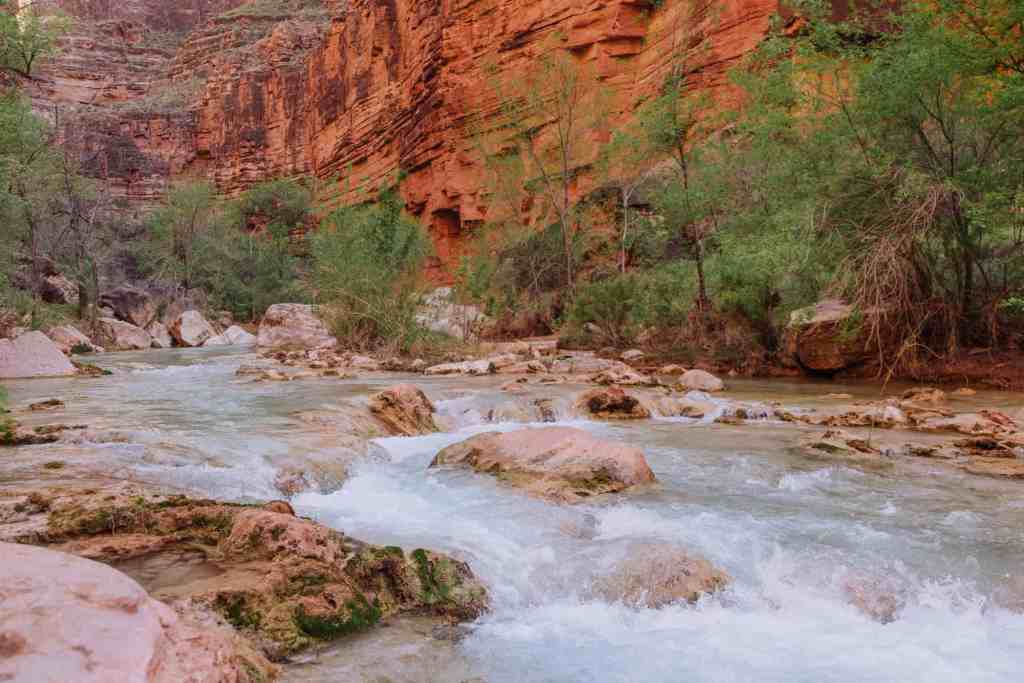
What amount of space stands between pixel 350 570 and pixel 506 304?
15.3m

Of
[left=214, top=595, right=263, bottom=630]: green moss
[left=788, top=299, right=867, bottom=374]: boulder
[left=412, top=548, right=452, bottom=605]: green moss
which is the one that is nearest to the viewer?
[left=214, top=595, right=263, bottom=630]: green moss

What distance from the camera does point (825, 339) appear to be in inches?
405

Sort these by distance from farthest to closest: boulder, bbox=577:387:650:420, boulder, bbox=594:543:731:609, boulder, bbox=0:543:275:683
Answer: boulder, bbox=577:387:650:420
boulder, bbox=594:543:731:609
boulder, bbox=0:543:275:683

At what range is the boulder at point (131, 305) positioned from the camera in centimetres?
A: 2500

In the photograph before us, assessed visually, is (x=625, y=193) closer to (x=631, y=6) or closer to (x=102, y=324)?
(x=631, y=6)

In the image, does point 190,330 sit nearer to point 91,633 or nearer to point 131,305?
point 131,305

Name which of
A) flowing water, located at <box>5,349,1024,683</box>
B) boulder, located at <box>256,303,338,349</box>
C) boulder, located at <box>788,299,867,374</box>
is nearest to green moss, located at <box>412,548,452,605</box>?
flowing water, located at <box>5,349,1024,683</box>

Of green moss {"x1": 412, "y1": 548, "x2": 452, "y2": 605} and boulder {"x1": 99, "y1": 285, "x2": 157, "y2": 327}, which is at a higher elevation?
boulder {"x1": 99, "y1": 285, "x2": 157, "y2": 327}

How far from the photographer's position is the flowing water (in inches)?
101

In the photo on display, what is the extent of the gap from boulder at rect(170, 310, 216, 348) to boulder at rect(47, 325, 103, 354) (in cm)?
538

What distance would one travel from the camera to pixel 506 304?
18047mm

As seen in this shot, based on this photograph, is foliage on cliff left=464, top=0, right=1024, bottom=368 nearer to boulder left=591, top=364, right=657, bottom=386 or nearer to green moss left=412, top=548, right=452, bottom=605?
boulder left=591, top=364, right=657, bottom=386

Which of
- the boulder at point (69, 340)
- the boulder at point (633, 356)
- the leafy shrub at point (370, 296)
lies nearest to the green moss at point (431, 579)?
the boulder at point (633, 356)

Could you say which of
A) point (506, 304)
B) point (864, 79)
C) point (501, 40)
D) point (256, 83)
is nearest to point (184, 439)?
point (864, 79)
